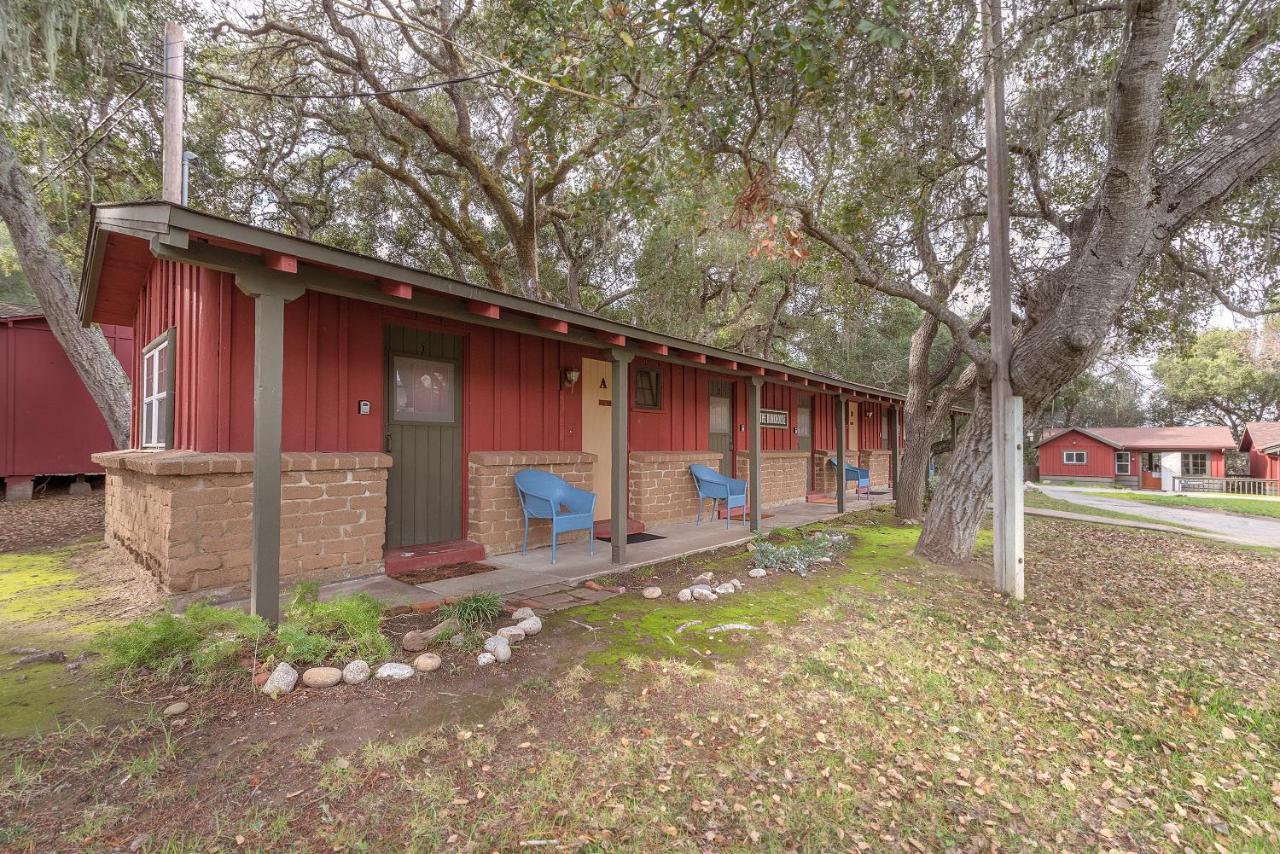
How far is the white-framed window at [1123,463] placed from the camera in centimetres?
2845

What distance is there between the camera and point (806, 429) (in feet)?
38.1

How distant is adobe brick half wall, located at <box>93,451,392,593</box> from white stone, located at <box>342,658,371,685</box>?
151 cm

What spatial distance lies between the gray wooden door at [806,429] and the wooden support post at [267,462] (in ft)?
31.3

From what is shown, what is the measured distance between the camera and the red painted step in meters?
4.55

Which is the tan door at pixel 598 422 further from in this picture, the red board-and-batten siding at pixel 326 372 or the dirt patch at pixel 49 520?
the dirt patch at pixel 49 520

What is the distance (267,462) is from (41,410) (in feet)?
31.3

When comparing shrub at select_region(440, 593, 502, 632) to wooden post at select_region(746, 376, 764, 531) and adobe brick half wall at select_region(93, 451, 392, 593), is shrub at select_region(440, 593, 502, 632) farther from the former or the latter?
wooden post at select_region(746, 376, 764, 531)

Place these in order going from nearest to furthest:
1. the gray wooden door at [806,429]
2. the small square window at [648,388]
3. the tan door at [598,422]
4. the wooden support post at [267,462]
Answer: the wooden support post at [267,462], the tan door at [598,422], the small square window at [648,388], the gray wooden door at [806,429]

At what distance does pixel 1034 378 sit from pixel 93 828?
247 inches

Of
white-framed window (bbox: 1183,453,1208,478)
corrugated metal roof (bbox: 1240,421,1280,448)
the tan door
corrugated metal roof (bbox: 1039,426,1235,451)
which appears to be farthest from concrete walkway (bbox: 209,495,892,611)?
white-framed window (bbox: 1183,453,1208,478)

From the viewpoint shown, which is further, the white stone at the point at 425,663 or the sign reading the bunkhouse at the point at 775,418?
the sign reading the bunkhouse at the point at 775,418

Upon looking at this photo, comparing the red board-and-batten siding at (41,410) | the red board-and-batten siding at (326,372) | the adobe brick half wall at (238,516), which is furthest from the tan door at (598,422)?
the red board-and-batten siding at (41,410)

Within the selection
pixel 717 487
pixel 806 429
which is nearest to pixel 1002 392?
pixel 717 487

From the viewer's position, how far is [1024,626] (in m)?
4.09
